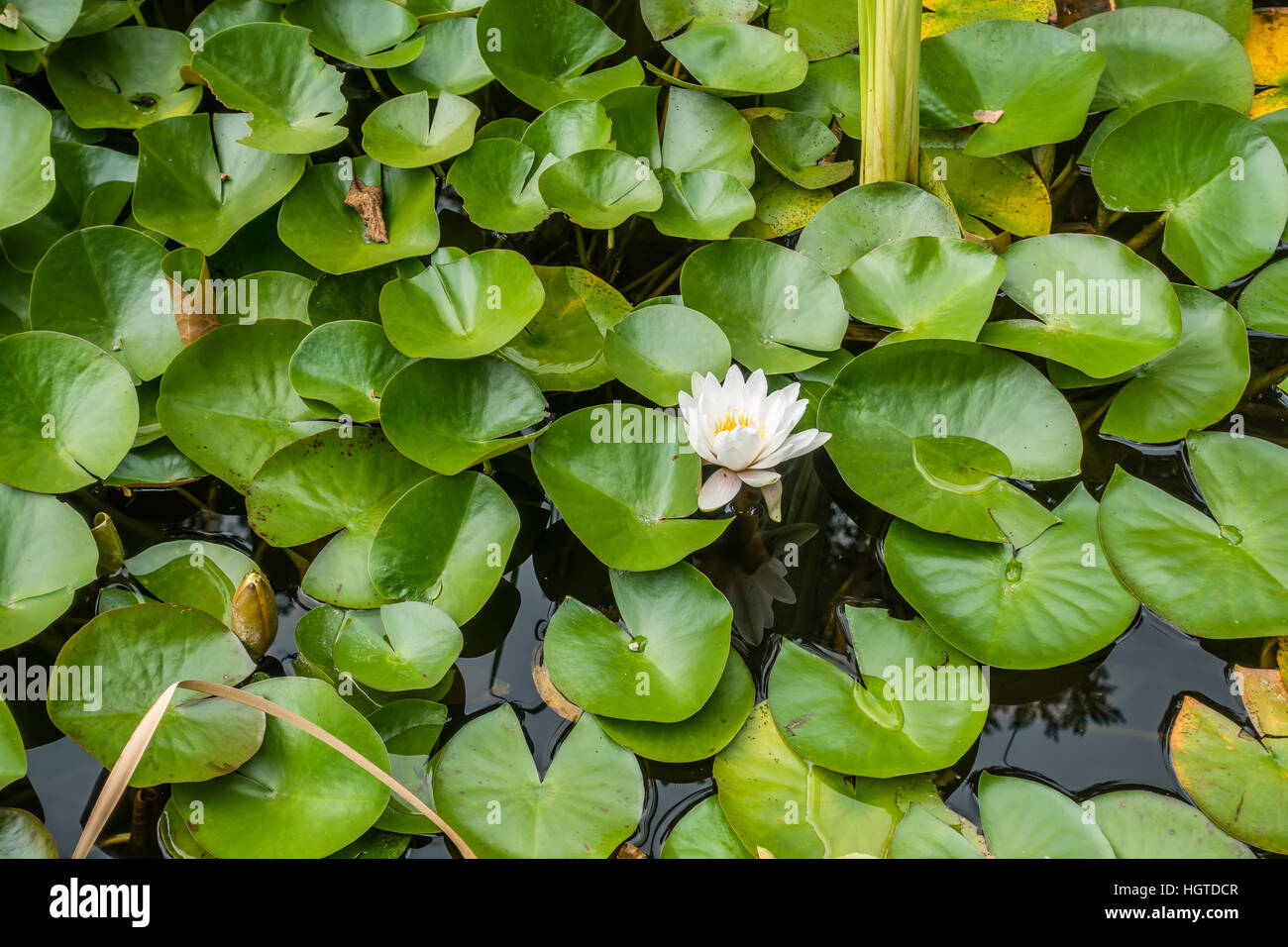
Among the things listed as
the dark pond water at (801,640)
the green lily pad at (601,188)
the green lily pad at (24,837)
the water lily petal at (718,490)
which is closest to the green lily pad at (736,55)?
the green lily pad at (601,188)

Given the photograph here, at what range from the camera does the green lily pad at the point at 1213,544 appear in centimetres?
163

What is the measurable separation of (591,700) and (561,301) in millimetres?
964

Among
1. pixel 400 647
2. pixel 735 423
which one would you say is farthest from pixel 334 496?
pixel 735 423

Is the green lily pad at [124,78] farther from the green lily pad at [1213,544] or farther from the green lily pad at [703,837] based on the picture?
the green lily pad at [1213,544]

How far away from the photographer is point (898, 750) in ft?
5.04

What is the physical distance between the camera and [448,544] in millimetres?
1766

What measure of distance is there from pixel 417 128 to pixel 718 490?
127 centimetres

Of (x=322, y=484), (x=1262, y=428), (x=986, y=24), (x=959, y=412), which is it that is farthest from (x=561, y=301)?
(x=1262, y=428)

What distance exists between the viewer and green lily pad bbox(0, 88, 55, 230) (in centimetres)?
202

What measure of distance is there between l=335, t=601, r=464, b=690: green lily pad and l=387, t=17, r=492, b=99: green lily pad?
4.80 feet

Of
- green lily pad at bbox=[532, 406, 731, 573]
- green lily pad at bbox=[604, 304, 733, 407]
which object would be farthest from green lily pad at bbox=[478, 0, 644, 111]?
green lily pad at bbox=[532, 406, 731, 573]

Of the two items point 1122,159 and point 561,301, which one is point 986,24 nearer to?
point 1122,159

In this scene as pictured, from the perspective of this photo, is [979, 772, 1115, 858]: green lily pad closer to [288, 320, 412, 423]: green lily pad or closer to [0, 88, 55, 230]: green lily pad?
[288, 320, 412, 423]: green lily pad

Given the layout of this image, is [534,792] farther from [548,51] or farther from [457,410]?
[548,51]
